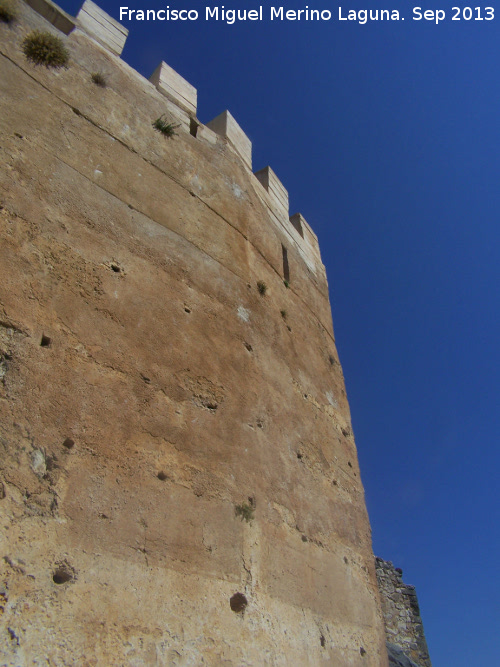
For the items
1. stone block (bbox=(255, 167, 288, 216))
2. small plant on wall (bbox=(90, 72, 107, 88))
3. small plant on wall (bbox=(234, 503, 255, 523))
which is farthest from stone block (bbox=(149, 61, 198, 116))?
small plant on wall (bbox=(234, 503, 255, 523))

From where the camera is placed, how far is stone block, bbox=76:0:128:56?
440 cm

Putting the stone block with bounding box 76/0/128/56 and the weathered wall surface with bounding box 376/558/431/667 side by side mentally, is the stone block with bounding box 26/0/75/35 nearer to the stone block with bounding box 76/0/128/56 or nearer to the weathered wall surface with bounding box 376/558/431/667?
the stone block with bounding box 76/0/128/56

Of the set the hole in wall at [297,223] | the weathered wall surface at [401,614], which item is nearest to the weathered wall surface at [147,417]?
the hole in wall at [297,223]

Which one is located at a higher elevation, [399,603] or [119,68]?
[119,68]

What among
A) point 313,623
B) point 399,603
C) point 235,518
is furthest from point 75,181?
point 399,603

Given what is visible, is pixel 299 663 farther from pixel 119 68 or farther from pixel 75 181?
pixel 119 68

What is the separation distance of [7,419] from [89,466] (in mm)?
473

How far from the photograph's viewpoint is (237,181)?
5094 millimetres

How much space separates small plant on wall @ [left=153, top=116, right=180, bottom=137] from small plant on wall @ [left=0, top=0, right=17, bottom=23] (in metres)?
1.25

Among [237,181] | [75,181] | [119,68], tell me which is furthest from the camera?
[237,181]

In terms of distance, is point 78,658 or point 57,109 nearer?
point 78,658

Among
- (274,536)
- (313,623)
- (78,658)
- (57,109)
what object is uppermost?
(57,109)

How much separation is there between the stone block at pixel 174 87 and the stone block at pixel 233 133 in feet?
1.39

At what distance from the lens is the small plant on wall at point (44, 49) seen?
3.59 meters
